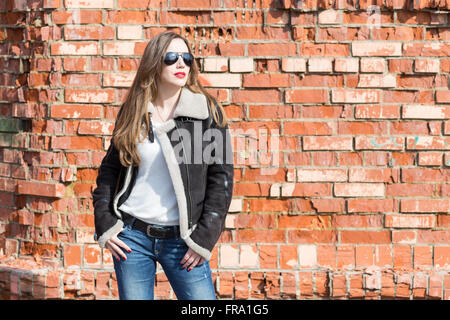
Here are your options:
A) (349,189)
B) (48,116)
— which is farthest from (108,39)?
(349,189)

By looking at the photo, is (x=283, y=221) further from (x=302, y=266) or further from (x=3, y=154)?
(x=3, y=154)

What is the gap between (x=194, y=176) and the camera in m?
2.50

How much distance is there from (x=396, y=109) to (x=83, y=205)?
2024mm

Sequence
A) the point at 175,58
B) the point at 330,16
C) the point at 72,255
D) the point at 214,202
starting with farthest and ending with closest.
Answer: the point at 72,255 → the point at 330,16 → the point at 175,58 → the point at 214,202

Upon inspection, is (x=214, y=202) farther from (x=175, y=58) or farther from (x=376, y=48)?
(x=376, y=48)

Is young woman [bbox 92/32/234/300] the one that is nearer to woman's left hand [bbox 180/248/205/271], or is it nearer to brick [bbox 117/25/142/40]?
woman's left hand [bbox 180/248/205/271]

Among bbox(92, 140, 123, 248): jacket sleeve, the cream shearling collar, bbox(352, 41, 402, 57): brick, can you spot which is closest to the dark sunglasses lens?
the cream shearling collar

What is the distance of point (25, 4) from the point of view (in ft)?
13.0

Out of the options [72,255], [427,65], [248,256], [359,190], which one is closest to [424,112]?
[427,65]

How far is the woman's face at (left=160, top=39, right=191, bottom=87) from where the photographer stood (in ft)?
8.52

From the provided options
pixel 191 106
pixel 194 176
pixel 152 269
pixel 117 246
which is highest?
pixel 191 106

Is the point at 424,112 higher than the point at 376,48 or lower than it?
lower

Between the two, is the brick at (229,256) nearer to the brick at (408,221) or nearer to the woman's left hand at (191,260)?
the brick at (408,221)

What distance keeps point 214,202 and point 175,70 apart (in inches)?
23.2
